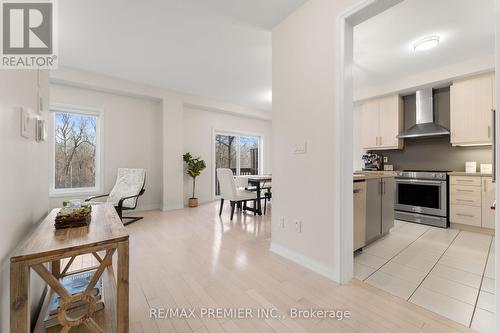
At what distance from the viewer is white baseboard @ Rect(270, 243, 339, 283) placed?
6.06ft

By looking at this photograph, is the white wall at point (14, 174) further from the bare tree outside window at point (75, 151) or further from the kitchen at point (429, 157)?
the bare tree outside window at point (75, 151)

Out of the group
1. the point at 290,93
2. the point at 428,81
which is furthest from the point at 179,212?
the point at 428,81

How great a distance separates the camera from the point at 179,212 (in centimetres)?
438

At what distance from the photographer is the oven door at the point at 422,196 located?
345 centimetres

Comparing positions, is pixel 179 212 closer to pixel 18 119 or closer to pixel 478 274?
pixel 18 119

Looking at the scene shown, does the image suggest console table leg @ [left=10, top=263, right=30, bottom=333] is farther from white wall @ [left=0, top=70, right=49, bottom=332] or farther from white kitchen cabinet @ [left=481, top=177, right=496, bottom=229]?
white kitchen cabinet @ [left=481, top=177, right=496, bottom=229]

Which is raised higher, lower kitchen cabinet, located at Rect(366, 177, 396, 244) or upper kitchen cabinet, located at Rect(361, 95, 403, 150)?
upper kitchen cabinet, located at Rect(361, 95, 403, 150)

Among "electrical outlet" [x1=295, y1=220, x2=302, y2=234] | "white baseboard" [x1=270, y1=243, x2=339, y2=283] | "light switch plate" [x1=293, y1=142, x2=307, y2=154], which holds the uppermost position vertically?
"light switch plate" [x1=293, y1=142, x2=307, y2=154]

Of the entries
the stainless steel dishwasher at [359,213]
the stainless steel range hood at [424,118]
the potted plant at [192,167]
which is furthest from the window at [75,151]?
the stainless steel range hood at [424,118]

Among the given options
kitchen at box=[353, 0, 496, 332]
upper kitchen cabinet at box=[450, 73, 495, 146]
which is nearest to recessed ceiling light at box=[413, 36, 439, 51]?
kitchen at box=[353, 0, 496, 332]

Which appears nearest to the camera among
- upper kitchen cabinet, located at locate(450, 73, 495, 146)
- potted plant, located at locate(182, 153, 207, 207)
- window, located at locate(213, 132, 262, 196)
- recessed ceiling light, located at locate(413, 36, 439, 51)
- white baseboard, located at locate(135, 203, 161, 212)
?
recessed ceiling light, located at locate(413, 36, 439, 51)

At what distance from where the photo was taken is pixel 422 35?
8.61ft

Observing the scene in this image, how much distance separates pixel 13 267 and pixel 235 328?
115cm

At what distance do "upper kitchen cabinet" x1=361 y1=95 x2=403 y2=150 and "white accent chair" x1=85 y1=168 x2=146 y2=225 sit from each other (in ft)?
15.5
